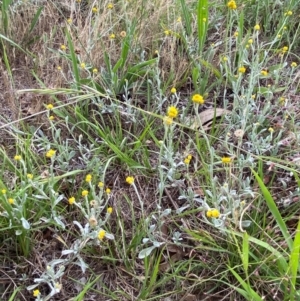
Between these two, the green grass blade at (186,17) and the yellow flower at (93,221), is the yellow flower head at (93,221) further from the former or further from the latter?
the green grass blade at (186,17)

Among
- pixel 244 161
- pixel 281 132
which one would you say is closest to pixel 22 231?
pixel 244 161

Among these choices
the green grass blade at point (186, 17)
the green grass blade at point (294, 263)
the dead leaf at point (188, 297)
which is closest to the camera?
the green grass blade at point (294, 263)

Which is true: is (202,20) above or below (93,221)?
above

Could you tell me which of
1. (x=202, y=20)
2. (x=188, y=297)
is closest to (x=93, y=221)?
(x=188, y=297)

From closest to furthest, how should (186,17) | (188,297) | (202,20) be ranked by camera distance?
(188,297) → (202,20) → (186,17)

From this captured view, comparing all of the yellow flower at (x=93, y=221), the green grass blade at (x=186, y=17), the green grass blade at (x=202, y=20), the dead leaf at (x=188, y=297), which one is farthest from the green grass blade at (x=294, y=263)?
the green grass blade at (x=186, y=17)

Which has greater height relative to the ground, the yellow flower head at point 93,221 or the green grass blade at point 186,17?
the green grass blade at point 186,17

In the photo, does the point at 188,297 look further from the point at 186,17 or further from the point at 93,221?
the point at 186,17

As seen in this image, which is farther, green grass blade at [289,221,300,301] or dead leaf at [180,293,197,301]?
dead leaf at [180,293,197,301]

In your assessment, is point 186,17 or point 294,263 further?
point 186,17

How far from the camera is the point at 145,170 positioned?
143 cm

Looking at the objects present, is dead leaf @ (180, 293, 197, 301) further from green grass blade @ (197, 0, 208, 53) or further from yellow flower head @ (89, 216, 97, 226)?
green grass blade @ (197, 0, 208, 53)

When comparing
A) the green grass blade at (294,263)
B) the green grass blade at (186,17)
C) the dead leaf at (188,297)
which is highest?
the green grass blade at (186,17)

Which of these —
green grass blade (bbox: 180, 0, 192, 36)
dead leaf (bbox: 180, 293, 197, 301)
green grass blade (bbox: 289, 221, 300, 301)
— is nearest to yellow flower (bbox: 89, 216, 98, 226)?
dead leaf (bbox: 180, 293, 197, 301)
